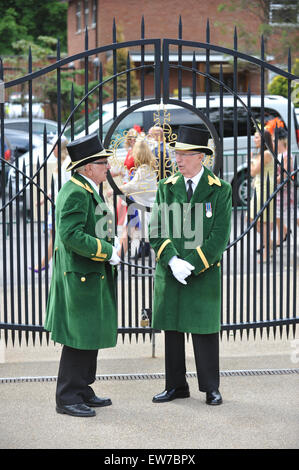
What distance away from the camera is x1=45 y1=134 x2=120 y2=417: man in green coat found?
14.6 feet

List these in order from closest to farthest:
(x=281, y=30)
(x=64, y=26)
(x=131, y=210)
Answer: (x=131, y=210), (x=281, y=30), (x=64, y=26)

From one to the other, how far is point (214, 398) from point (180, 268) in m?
0.85

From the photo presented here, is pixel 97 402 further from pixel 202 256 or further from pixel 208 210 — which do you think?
pixel 208 210

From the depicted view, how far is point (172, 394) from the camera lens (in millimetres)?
4852

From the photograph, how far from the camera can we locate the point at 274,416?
455 cm

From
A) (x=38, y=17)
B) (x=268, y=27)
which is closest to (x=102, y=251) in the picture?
(x=268, y=27)

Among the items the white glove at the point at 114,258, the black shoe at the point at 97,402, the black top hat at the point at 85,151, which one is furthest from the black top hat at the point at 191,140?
the black shoe at the point at 97,402

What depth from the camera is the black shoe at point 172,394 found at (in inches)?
190

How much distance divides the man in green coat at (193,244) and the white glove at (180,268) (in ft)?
0.11

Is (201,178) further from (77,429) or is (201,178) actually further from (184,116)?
(184,116)

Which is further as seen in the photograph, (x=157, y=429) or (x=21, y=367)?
(x=21, y=367)

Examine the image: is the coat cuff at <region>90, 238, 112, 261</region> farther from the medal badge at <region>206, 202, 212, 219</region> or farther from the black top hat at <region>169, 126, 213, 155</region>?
the black top hat at <region>169, 126, 213, 155</region>
